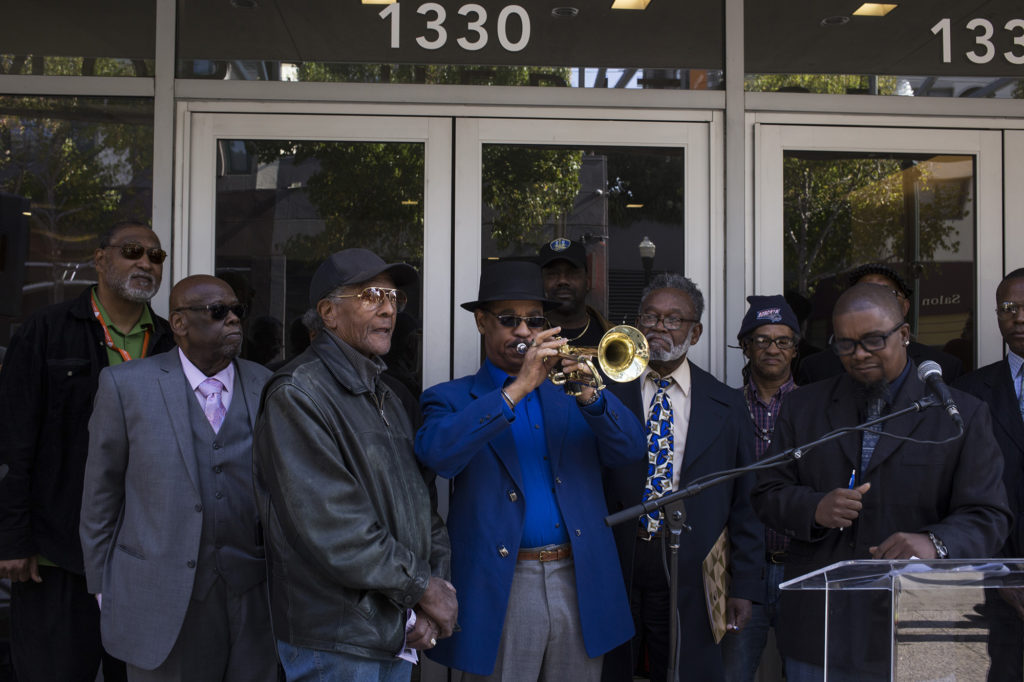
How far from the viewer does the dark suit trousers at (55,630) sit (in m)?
3.87

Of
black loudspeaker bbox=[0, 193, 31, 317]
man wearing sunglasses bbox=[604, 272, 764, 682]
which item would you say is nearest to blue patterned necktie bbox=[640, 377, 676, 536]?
man wearing sunglasses bbox=[604, 272, 764, 682]

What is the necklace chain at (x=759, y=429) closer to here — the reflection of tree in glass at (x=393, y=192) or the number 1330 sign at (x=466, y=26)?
the reflection of tree in glass at (x=393, y=192)

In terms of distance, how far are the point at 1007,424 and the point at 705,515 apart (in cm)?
135

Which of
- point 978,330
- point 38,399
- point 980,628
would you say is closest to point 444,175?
point 38,399

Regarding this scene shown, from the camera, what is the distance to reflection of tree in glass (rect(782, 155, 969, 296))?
16.9 feet

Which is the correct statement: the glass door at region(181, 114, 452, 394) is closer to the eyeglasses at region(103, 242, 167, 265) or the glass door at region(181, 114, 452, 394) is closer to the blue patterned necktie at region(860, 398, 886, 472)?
the eyeglasses at region(103, 242, 167, 265)

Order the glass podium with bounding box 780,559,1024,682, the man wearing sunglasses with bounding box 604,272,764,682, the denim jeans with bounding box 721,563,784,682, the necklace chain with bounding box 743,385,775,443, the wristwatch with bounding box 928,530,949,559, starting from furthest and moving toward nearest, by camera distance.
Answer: the necklace chain with bounding box 743,385,775,443 < the denim jeans with bounding box 721,563,784,682 < the man wearing sunglasses with bounding box 604,272,764,682 < the wristwatch with bounding box 928,530,949,559 < the glass podium with bounding box 780,559,1024,682

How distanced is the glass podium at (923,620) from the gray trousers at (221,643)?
2009 millimetres

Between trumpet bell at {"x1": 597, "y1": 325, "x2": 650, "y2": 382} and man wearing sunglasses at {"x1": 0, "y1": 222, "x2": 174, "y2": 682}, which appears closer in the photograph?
trumpet bell at {"x1": 597, "y1": 325, "x2": 650, "y2": 382}

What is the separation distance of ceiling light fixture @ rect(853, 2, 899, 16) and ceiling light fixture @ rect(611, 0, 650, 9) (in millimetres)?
1171

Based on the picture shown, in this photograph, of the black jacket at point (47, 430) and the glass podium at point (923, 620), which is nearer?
the glass podium at point (923, 620)

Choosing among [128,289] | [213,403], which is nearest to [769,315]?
[213,403]

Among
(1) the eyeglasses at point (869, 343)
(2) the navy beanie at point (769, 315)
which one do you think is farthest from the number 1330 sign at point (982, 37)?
(1) the eyeglasses at point (869, 343)

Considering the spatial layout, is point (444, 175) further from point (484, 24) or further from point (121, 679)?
point (121, 679)
